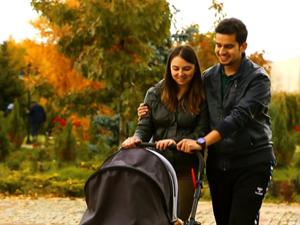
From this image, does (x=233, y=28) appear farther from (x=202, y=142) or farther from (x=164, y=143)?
(x=164, y=143)

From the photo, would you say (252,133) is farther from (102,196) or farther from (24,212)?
(24,212)

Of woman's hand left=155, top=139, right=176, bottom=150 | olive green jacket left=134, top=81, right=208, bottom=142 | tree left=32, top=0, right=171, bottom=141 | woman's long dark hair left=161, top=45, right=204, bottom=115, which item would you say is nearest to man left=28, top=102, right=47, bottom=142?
tree left=32, top=0, right=171, bottom=141

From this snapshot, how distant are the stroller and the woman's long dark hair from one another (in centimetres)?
53

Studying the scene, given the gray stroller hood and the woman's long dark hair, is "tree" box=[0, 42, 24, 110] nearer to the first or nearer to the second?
the woman's long dark hair

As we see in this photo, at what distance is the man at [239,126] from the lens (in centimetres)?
457

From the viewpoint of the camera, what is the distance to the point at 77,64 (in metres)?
13.7

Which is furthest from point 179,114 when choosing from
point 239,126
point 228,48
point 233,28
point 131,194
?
point 131,194

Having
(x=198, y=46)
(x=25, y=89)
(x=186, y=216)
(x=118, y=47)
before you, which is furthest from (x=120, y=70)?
(x=25, y=89)

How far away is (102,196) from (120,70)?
9.02m

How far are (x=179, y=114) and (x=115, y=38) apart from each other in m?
8.72

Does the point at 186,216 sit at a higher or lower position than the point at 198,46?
lower

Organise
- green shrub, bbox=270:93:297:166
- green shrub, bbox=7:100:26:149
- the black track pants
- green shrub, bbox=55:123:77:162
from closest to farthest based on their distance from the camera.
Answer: the black track pants, green shrub, bbox=270:93:297:166, green shrub, bbox=55:123:77:162, green shrub, bbox=7:100:26:149

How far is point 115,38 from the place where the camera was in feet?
44.0

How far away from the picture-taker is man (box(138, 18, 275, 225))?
457 cm
